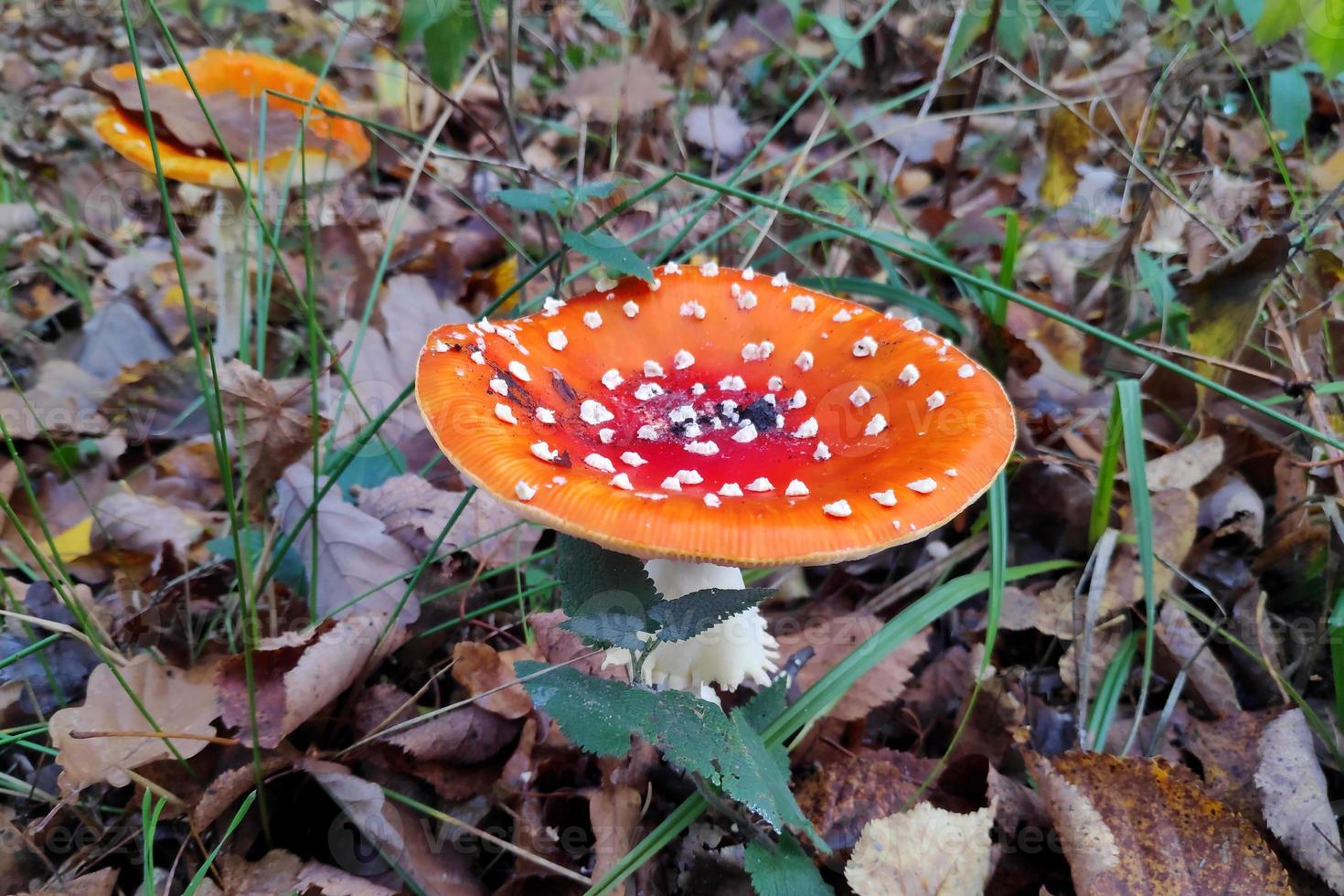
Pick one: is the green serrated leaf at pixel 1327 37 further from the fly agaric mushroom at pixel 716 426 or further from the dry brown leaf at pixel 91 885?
the dry brown leaf at pixel 91 885

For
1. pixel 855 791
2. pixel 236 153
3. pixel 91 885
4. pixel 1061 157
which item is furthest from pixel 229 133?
pixel 1061 157

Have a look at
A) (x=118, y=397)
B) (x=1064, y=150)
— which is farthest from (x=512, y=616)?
(x=1064, y=150)

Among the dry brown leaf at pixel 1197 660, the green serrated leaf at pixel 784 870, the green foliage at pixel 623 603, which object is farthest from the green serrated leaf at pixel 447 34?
the dry brown leaf at pixel 1197 660

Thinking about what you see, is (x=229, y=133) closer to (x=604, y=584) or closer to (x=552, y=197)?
(x=552, y=197)

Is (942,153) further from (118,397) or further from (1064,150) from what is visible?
(118,397)

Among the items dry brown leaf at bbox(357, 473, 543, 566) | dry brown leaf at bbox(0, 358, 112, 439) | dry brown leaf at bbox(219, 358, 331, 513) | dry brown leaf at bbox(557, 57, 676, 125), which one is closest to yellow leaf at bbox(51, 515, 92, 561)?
dry brown leaf at bbox(0, 358, 112, 439)

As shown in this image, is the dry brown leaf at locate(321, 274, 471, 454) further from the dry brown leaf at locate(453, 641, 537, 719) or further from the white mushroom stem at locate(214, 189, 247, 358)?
the dry brown leaf at locate(453, 641, 537, 719)

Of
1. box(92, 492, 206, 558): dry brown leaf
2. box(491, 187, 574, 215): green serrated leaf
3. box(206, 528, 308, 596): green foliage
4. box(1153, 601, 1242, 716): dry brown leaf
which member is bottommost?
box(1153, 601, 1242, 716): dry brown leaf
